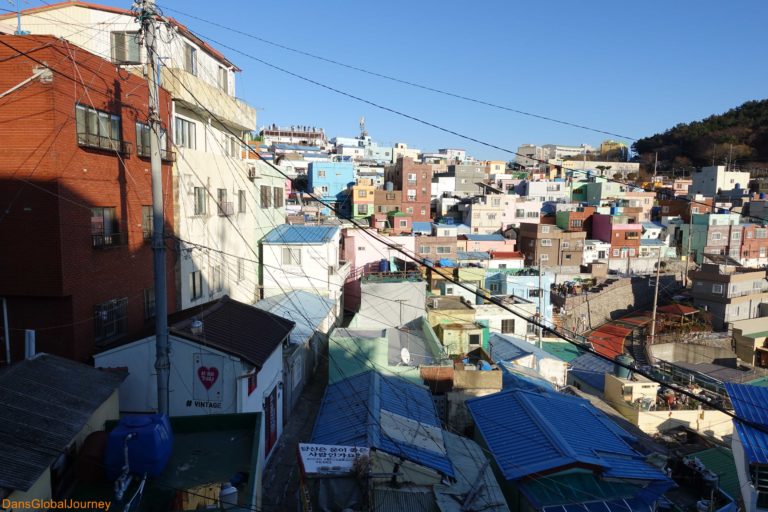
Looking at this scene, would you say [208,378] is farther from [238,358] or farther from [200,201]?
[200,201]

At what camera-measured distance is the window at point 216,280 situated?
19.2 m

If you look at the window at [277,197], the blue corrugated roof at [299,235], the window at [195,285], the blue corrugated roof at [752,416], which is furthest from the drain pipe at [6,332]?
the window at [277,197]

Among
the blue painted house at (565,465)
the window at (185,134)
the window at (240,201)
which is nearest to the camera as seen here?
the blue painted house at (565,465)

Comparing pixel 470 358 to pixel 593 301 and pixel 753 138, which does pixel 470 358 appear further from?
pixel 753 138

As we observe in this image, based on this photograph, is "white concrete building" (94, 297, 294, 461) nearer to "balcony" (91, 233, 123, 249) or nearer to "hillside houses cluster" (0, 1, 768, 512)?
"hillside houses cluster" (0, 1, 768, 512)

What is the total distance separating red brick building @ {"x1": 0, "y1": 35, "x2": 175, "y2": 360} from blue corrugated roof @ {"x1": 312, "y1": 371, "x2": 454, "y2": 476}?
223 inches

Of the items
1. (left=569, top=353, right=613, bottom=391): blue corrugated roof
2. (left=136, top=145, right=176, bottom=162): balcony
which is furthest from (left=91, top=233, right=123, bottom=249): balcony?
(left=569, top=353, right=613, bottom=391): blue corrugated roof

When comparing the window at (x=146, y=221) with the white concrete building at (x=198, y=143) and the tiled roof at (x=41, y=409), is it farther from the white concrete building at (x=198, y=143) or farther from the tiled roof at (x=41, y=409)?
the tiled roof at (x=41, y=409)

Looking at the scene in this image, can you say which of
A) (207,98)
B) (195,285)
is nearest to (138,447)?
(195,285)

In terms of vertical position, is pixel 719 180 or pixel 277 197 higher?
pixel 719 180

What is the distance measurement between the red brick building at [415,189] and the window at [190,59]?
34.9 meters

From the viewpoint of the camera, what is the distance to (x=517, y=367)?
2072cm

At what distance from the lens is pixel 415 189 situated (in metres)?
53.7

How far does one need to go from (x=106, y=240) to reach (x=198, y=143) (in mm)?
7113
